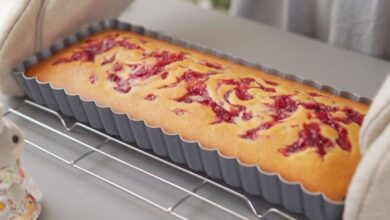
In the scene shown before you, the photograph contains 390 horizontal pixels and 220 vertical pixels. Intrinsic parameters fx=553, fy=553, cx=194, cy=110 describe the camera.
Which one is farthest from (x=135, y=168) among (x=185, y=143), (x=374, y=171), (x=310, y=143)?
(x=374, y=171)

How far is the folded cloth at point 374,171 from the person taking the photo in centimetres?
60

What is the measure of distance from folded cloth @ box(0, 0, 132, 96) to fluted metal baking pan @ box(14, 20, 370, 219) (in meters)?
0.02

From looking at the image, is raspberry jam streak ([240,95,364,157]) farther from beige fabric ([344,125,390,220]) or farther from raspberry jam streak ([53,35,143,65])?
raspberry jam streak ([53,35,143,65])

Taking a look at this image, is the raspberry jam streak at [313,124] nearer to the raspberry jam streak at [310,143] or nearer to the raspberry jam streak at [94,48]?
the raspberry jam streak at [310,143]

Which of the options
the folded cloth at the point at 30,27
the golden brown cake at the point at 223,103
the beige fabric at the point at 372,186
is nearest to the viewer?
the beige fabric at the point at 372,186

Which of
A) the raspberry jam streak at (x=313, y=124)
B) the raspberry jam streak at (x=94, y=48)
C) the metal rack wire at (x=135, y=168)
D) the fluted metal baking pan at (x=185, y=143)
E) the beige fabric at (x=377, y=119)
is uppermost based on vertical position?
the beige fabric at (x=377, y=119)

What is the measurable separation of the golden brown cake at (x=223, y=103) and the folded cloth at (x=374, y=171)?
5 centimetres

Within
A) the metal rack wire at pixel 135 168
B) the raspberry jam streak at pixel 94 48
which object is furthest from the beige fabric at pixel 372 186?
the raspberry jam streak at pixel 94 48

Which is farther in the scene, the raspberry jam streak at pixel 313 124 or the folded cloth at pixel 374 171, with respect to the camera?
the raspberry jam streak at pixel 313 124

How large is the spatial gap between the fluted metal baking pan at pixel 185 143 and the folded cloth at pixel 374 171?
37mm

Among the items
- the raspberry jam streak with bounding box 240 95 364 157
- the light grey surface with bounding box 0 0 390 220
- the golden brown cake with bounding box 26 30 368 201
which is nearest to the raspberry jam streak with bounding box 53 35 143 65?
the golden brown cake with bounding box 26 30 368 201

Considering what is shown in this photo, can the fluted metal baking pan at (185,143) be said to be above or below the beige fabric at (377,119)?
below

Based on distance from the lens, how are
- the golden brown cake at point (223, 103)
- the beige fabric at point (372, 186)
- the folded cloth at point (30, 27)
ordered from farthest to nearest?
1. the folded cloth at point (30, 27)
2. the golden brown cake at point (223, 103)
3. the beige fabric at point (372, 186)

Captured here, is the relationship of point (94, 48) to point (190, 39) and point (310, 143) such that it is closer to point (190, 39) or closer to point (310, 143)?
point (190, 39)
